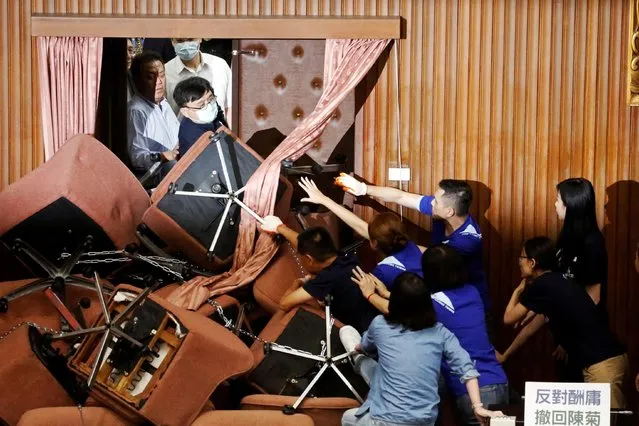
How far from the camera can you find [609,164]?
666 centimetres

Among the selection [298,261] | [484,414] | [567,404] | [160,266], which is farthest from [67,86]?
[567,404]

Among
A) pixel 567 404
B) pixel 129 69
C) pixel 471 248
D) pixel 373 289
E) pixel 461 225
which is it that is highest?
pixel 129 69

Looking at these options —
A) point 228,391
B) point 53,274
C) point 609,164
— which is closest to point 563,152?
point 609,164

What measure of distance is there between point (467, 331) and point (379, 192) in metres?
1.42

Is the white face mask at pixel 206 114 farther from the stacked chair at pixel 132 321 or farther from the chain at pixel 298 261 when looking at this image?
the chain at pixel 298 261

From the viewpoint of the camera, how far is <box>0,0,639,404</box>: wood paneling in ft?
21.6

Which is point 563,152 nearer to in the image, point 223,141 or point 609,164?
point 609,164

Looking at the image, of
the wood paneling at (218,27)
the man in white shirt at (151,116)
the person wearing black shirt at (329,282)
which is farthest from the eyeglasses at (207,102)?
the person wearing black shirt at (329,282)

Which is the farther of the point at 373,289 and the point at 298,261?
the point at 298,261

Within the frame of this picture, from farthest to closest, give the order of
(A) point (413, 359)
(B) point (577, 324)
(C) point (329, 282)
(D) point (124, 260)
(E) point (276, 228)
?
1. (D) point (124, 260)
2. (E) point (276, 228)
3. (C) point (329, 282)
4. (B) point (577, 324)
5. (A) point (413, 359)

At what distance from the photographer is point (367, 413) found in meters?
4.77

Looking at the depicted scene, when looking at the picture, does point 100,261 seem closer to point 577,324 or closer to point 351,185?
point 351,185

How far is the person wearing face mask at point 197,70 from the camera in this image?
21.7 ft

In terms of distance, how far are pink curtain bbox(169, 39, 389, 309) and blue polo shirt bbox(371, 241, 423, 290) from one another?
74 centimetres
